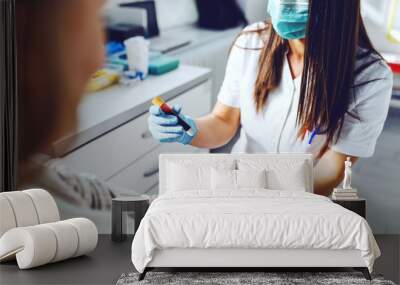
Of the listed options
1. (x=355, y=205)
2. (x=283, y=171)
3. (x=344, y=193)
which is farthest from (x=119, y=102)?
(x=355, y=205)

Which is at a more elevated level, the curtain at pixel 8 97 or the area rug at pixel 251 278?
the curtain at pixel 8 97

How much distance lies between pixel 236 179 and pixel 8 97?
2.25m

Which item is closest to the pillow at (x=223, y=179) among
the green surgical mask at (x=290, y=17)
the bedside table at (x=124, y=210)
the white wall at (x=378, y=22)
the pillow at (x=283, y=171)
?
the pillow at (x=283, y=171)

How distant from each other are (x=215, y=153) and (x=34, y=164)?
1674 millimetres

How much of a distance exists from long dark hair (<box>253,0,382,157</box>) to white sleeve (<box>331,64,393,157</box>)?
2.3 inches

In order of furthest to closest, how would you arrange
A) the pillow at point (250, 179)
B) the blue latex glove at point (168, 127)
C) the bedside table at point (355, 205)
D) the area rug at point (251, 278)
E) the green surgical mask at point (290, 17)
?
the blue latex glove at point (168, 127), the green surgical mask at point (290, 17), the bedside table at point (355, 205), the pillow at point (250, 179), the area rug at point (251, 278)

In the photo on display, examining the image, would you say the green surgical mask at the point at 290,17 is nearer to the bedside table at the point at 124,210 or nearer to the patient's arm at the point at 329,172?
the patient's arm at the point at 329,172

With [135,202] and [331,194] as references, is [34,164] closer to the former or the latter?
[135,202]

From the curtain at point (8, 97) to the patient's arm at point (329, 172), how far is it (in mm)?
2761

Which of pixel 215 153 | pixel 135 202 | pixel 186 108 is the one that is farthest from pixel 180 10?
pixel 135 202

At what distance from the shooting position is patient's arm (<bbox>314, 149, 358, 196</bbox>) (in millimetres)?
6949

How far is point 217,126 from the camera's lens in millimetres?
7082

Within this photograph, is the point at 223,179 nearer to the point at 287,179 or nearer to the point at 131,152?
the point at 287,179

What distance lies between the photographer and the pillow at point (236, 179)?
250 inches
